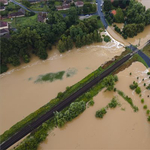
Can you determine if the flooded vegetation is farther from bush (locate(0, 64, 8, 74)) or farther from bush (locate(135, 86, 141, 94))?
bush (locate(135, 86, 141, 94))

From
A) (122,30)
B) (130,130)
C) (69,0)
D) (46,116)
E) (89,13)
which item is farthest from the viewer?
(69,0)

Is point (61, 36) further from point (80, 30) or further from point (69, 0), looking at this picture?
point (69, 0)

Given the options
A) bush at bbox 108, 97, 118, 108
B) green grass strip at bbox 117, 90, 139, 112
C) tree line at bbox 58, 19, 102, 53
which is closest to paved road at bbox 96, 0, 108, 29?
tree line at bbox 58, 19, 102, 53

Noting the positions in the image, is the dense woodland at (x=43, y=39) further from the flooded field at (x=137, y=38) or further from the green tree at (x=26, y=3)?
the green tree at (x=26, y=3)

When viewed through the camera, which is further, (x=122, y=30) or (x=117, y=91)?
(x=122, y=30)

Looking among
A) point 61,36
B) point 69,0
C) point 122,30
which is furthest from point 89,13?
point 61,36
